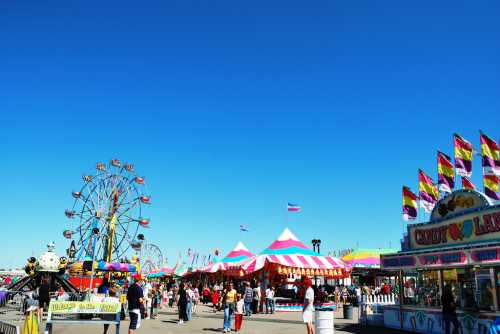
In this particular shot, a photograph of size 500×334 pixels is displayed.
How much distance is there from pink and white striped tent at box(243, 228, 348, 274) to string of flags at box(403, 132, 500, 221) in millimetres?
7580

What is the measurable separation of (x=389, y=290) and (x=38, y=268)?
21.4 m

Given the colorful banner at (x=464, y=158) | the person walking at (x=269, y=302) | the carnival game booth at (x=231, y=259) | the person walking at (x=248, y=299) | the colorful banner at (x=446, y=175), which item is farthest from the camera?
the carnival game booth at (x=231, y=259)

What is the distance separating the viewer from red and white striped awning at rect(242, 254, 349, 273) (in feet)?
75.0

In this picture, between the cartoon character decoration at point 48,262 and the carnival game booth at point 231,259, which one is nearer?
the cartoon character decoration at point 48,262

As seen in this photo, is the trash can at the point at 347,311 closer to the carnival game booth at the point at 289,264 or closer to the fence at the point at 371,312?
the fence at the point at 371,312

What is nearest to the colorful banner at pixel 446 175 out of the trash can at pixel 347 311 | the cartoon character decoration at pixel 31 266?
the trash can at pixel 347 311

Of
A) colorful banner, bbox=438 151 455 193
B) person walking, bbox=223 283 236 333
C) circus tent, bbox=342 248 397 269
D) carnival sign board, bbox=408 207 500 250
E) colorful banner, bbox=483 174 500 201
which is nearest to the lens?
carnival sign board, bbox=408 207 500 250

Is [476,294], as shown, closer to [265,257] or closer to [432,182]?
[432,182]

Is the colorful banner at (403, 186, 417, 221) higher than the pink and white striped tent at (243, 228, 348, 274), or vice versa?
the colorful banner at (403, 186, 417, 221)

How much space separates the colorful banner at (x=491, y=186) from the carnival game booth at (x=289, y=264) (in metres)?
11.6

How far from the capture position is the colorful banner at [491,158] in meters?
13.4

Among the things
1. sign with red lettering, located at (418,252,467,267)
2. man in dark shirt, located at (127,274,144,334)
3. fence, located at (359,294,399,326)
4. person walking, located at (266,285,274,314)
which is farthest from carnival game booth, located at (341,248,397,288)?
man in dark shirt, located at (127,274,144,334)

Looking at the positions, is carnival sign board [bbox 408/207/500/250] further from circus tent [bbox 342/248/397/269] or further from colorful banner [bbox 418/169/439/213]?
circus tent [bbox 342/248/397/269]

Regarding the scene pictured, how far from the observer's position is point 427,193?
16.5 m
